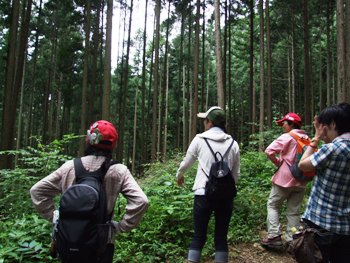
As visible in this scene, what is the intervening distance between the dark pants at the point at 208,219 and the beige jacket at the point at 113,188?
1237 mm

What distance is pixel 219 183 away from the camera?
3641mm

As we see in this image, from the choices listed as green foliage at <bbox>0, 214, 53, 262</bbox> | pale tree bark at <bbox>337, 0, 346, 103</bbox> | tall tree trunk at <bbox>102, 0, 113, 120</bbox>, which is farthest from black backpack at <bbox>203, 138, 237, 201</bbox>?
tall tree trunk at <bbox>102, 0, 113, 120</bbox>

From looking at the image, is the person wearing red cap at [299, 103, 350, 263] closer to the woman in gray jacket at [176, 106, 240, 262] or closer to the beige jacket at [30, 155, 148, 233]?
the woman in gray jacket at [176, 106, 240, 262]

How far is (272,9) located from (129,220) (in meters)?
25.1

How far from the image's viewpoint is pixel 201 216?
147 inches

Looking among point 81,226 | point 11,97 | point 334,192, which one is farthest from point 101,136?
point 11,97

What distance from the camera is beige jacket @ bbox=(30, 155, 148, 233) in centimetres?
261

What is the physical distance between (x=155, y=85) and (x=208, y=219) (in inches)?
733

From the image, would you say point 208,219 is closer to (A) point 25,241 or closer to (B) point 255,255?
(B) point 255,255

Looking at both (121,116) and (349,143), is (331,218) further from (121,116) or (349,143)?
(121,116)

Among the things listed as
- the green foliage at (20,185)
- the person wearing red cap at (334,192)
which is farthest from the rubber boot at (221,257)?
the green foliage at (20,185)

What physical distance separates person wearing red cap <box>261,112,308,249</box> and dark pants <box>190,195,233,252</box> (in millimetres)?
1442

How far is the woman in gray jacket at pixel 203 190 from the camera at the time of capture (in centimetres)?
373

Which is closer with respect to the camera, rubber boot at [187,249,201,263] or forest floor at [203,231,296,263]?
rubber boot at [187,249,201,263]
